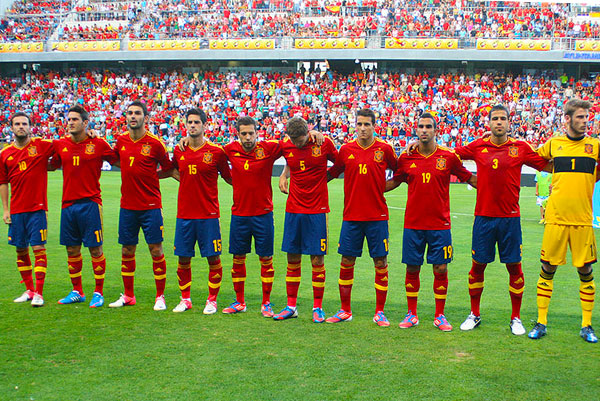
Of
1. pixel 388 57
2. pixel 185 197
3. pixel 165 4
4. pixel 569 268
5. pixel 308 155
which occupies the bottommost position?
pixel 569 268

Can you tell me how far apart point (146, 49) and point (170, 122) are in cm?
703

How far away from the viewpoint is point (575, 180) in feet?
21.6

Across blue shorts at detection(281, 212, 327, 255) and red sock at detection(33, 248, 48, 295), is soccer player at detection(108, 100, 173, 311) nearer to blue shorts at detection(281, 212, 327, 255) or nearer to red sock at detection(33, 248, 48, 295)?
red sock at detection(33, 248, 48, 295)

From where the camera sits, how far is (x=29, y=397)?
5.04 m

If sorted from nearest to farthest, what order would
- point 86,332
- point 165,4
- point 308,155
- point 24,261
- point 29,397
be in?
point 29,397 → point 86,332 → point 308,155 → point 24,261 → point 165,4

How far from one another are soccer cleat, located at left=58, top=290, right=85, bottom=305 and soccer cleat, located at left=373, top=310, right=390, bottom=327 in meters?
3.75

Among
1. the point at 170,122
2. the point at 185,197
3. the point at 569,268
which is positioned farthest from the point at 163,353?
the point at 170,122

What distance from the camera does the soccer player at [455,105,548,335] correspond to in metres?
6.87

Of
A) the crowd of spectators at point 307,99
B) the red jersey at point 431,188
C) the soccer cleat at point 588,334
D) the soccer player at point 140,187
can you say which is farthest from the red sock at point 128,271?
the crowd of spectators at point 307,99

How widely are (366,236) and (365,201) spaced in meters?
0.41

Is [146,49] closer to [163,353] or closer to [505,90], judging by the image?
[505,90]

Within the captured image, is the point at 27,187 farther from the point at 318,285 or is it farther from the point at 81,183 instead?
the point at 318,285

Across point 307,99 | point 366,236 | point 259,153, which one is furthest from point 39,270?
point 307,99

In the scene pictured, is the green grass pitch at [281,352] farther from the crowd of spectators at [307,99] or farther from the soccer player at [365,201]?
the crowd of spectators at [307,99]
